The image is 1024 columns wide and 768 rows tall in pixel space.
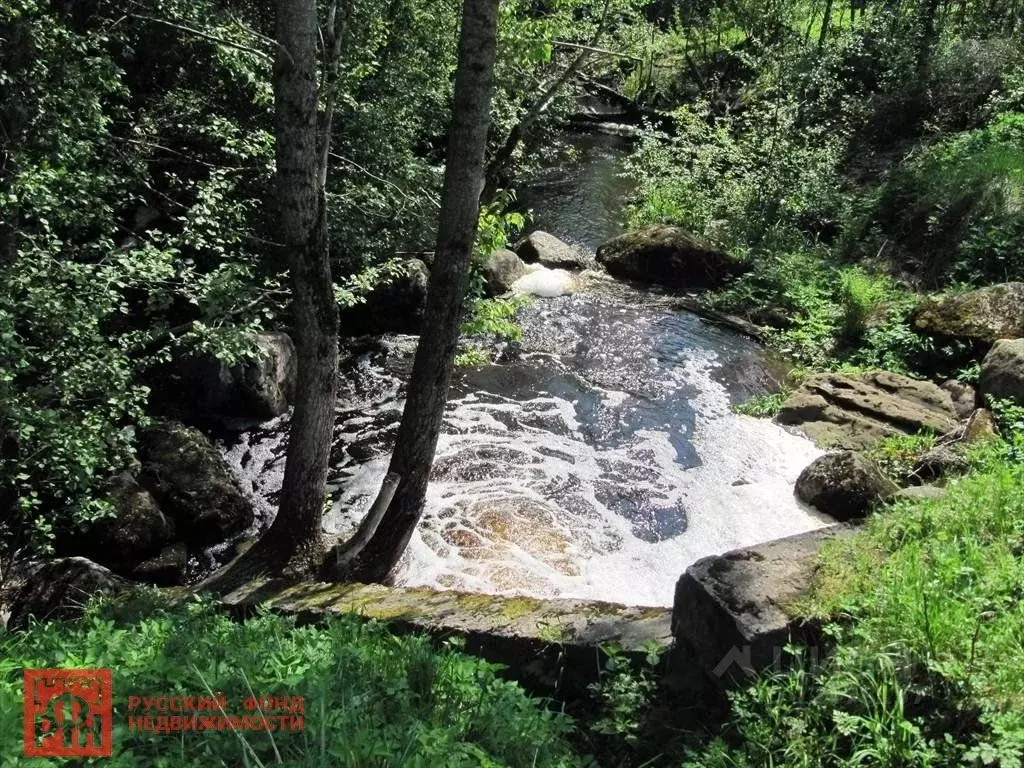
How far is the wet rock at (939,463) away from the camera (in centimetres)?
688

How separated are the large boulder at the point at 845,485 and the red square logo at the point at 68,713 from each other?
6.44 m

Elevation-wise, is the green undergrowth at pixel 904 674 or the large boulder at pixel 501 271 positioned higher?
the large boulder at pixel 501 271

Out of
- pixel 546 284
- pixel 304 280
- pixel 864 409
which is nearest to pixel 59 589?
pixel 304 280

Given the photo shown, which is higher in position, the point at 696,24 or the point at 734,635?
the point at 696,24

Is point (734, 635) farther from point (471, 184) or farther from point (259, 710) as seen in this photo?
point (471, 184)

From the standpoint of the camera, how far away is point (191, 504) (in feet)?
22.5

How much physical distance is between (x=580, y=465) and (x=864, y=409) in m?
3.72

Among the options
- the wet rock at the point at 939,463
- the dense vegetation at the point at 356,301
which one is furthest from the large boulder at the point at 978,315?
the wet rock at the point at 939,463

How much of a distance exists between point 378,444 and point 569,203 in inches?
492

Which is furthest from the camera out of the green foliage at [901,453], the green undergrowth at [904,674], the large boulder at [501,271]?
the large boulder at [501,271]

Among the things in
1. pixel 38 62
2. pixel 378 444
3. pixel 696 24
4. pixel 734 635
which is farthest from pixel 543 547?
pixel 696 24

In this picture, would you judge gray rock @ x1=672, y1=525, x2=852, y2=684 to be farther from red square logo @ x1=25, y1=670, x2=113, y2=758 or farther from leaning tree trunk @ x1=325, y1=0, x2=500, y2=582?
red square logo @ x1=25, y1=670, x2=113, y2=758

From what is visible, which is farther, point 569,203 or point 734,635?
point 569,203

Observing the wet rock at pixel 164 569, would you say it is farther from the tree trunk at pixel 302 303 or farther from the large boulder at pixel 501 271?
the large boulder at pixel 501 271
